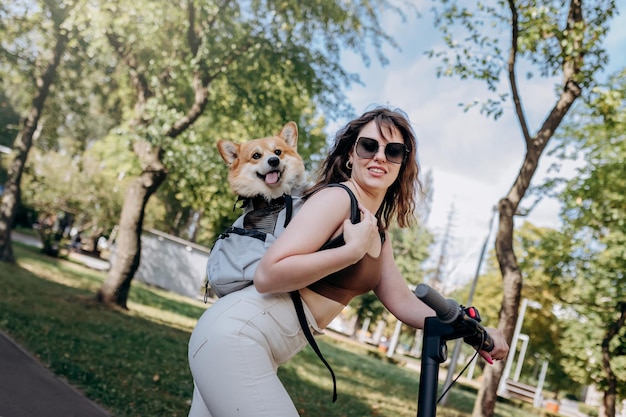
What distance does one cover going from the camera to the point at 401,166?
2.30 m

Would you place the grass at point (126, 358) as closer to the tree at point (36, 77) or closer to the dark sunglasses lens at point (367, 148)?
the tree at point (36, 77)

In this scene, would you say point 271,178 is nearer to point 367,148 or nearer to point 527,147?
point 367,148

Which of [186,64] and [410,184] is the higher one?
[186,64]

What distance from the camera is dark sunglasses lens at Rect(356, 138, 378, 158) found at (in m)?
2.08

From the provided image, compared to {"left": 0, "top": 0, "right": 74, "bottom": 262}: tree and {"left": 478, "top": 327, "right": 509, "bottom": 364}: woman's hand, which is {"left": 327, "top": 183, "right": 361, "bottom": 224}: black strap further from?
{"left": 0, "top": 0, "right": 74, "bottom": 262}: tree

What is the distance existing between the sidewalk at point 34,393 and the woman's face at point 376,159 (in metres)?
4.02

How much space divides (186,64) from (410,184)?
1065 cm

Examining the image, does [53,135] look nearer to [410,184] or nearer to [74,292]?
[74,292]

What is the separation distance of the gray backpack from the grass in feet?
13.9

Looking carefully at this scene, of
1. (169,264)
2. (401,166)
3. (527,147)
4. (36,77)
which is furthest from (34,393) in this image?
(169,264)

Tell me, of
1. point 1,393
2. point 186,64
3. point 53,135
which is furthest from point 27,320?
point 53,135

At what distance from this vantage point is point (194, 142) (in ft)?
41.3

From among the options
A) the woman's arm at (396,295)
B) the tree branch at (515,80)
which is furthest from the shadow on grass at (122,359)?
the tree branch at (515,80)

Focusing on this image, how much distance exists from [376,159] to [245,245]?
0.56m
